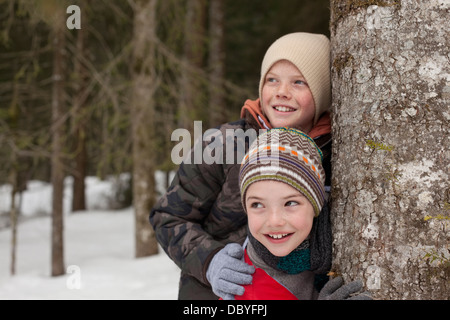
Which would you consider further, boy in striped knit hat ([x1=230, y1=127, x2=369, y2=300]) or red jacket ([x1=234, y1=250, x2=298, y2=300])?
red jacket ([x1=234, y1=250, x2=298, y2=300])

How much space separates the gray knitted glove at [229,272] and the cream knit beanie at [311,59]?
0.80 m

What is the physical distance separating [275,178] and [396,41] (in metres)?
0.68

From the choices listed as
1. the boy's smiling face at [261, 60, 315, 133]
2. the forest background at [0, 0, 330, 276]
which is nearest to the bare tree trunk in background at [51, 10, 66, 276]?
the forest background at [0, 0, 330, 276]

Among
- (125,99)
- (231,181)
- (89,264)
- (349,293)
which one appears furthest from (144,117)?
(349,293)

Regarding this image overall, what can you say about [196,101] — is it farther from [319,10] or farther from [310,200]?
[310,200]

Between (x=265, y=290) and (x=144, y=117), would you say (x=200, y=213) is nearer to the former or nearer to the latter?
(x=265, y=290)

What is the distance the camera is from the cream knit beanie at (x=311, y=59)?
214cm

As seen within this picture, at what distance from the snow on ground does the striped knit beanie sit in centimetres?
351

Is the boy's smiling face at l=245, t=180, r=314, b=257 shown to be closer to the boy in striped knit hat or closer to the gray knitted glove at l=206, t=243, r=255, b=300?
the boy in striped knit hat

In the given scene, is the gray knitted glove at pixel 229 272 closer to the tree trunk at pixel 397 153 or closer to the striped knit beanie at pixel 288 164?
the striped knit beanie at pixel 288 164

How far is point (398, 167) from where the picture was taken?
156 cm

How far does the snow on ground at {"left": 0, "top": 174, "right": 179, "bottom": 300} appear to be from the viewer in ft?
20.0

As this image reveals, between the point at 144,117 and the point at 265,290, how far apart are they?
5.83m

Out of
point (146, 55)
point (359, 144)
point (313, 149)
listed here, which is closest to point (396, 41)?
point (359, 144)
